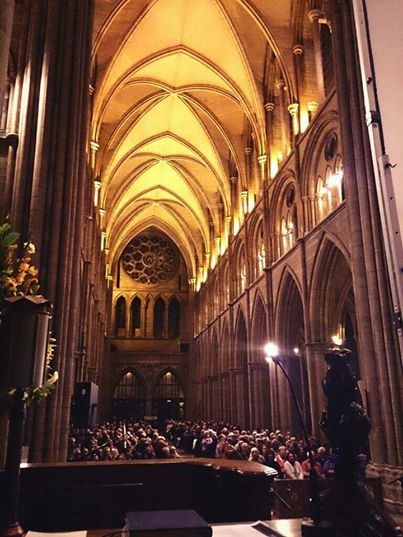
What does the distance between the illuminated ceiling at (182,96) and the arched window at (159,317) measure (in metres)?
6.97

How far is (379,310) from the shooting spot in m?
10.5

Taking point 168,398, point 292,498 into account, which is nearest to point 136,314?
point 168,398

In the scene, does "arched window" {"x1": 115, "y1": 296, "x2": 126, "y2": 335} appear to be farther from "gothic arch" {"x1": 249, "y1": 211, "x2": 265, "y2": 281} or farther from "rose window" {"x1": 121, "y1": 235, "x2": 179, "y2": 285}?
"gothic arch" {"x1": 249, "y1": 211, "x2": 265, "y2": 281}

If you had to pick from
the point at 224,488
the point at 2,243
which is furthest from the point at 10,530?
the point at 2,243

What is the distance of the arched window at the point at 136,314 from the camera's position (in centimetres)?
3966

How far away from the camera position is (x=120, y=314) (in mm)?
39812

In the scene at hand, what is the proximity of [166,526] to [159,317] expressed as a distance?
3850 cm

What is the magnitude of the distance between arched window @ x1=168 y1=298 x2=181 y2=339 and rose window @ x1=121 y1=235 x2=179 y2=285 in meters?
2.12

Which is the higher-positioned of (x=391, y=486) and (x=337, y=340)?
(x=337, y=340)

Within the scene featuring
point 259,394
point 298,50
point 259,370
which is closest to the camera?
point 298,50

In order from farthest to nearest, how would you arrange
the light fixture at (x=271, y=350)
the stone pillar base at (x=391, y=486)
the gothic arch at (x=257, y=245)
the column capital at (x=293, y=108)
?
the gothic arch at (x=257, y=245) → the column capital at (x=293, y=108) → the stone pillar base at (x=391, y=486) → the light fixture at (x=271, y=350)

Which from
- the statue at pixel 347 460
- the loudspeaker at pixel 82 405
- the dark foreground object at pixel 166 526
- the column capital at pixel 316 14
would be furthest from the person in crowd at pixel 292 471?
the column capital at pixel 316 14

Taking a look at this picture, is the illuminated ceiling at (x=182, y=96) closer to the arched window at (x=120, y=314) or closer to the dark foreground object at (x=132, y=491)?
the arched window at (x=120, y=314)

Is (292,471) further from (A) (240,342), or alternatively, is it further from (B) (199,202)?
(B) (199,202)
